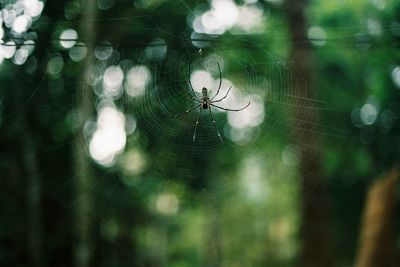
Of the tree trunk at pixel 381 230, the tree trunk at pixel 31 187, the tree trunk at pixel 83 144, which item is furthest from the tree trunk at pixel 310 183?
the tree trunk at pixel 31 187

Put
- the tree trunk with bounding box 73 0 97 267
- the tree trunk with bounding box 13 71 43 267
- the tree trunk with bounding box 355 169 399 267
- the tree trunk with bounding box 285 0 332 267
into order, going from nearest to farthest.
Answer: the tree trunk with bounding box 355 169 399 267
the tree trunk with bounding box 73 0 97 267
the tree trunk with bounding box 285 0 332 267
the tree trunk with bounding box 13 71 43 267

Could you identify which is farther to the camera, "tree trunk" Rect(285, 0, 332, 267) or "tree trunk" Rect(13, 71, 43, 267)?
"tree trunk" Rect(13, 71, 43, 267)

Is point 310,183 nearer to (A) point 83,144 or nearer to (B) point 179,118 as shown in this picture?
(B) point 179,118

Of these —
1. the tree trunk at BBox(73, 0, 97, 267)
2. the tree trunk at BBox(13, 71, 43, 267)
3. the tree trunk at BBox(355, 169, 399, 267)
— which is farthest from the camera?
the tree trunk at BBox(13, 71, 43, 267)

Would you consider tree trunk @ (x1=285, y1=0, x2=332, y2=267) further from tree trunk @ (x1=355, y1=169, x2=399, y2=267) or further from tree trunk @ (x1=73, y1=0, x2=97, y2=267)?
tree trunk @ (x1=73, y1=0, x2=97, y2=267)

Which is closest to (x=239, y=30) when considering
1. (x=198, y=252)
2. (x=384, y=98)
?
(x=384, y=98)

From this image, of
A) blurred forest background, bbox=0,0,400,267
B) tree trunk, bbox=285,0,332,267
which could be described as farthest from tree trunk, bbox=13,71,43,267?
tree trunk, bbox=285,0,332,267

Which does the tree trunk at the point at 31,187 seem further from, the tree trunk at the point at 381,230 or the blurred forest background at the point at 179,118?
the tree trunk at the point at 381,230
